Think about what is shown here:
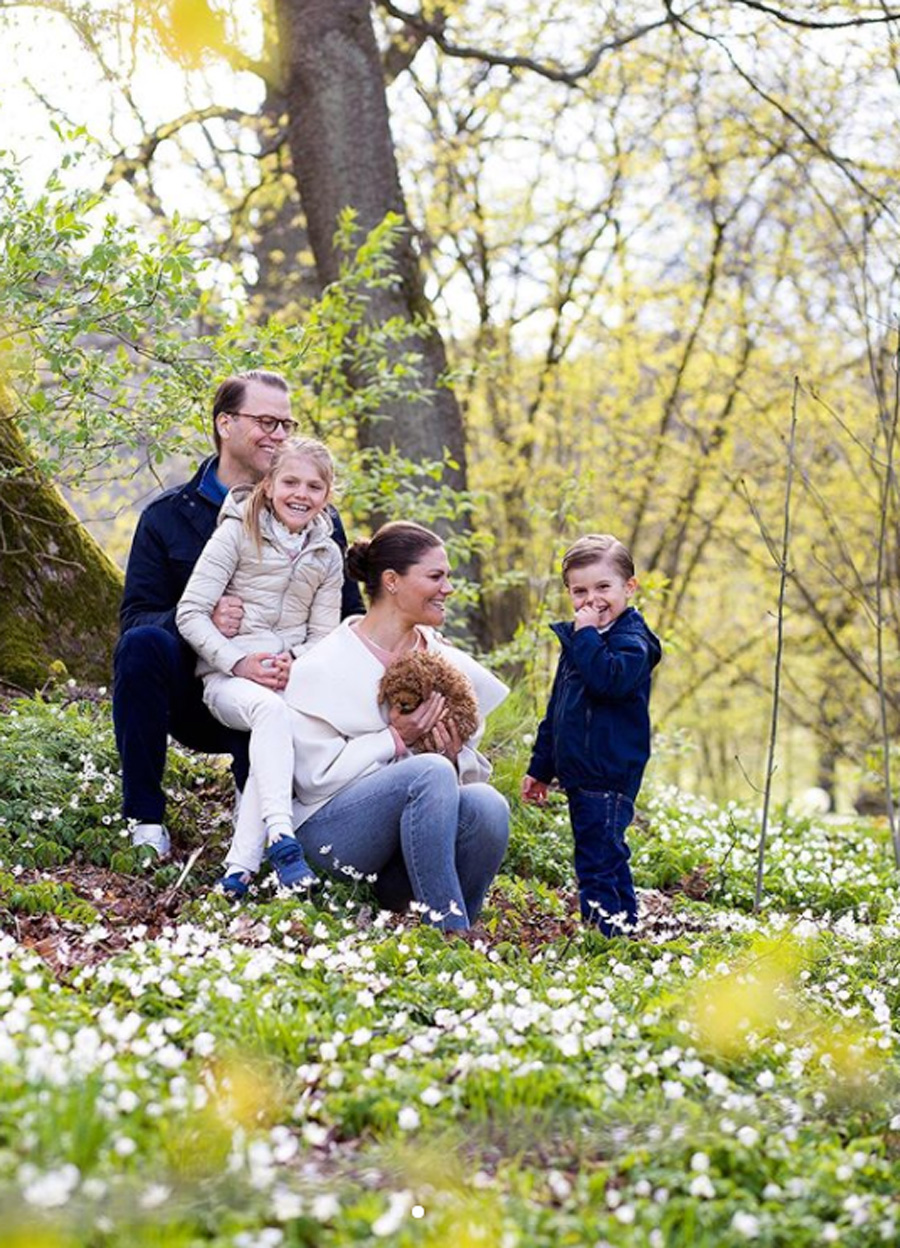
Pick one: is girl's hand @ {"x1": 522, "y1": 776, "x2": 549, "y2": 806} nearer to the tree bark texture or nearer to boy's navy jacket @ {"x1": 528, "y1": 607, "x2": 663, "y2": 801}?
boy's navy jacket @ {"x1": 528, "y1": 607, "x2": 663, "y2": 801}

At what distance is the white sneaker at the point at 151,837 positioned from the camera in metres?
5.54

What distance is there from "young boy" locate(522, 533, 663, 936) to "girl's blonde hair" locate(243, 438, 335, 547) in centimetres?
105

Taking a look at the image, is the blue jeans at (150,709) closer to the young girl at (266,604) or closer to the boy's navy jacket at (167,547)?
the young girl at (266,604)

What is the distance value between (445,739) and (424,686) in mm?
222

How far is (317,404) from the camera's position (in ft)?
31.5

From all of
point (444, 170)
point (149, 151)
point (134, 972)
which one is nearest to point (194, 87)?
point (149, 151)

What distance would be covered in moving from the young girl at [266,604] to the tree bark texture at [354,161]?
496cm

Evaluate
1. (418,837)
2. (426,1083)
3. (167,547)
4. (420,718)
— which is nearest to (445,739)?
(420,718)

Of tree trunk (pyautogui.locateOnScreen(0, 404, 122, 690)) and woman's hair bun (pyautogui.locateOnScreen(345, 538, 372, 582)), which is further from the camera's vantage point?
tree trunk (pyautogui.locateOnScreen(0, 404, 122, 690))

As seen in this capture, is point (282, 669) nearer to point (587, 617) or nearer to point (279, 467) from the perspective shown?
point (279, 467)

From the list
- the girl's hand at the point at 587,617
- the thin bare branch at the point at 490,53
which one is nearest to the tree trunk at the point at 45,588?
the girl's hand at the point at 587,617

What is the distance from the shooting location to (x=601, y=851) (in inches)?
215

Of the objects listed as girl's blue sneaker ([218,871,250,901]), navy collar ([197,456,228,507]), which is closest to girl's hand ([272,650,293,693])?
girl's blue sneaker ([218,871,250,901])

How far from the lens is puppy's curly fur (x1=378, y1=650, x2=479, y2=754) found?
17.5 ft
